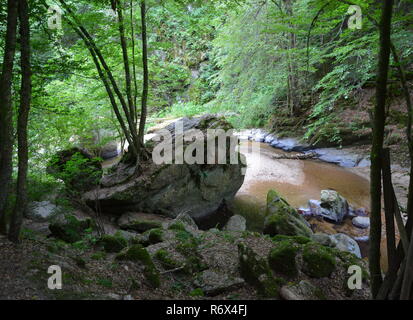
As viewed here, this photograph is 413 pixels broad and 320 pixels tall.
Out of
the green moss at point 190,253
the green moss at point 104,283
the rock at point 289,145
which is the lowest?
the green moss at point 190,253

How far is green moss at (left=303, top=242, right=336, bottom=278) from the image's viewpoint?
13.1 feet

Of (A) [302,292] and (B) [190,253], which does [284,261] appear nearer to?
(A) [302,292]

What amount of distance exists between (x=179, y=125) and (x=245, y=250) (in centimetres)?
645

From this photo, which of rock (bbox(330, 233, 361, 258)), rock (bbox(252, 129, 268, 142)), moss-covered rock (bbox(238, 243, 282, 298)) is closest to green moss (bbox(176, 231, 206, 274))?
moss-covered rock (bbox(238, 243, 282, 298))

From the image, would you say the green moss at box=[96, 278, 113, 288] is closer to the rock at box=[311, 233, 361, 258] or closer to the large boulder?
the large boulder

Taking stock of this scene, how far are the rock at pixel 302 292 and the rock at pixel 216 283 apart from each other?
1.89 ft

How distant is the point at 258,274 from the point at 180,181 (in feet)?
15.1

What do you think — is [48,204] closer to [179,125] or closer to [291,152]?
[179,125]

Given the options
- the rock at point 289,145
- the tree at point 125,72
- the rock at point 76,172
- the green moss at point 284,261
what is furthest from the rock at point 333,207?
the rock at point 289,145

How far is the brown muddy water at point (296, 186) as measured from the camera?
7.94 metres

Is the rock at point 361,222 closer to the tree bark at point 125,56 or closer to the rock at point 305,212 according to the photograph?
the rock at point 305,212

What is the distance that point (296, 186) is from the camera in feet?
33.9

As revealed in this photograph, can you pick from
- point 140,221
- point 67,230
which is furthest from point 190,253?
point 140,221
